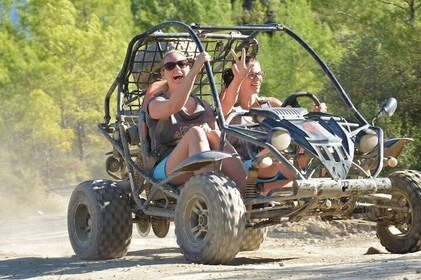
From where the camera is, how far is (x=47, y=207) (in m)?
24.0

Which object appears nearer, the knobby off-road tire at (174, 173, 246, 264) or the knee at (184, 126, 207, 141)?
the knobby off-road tire at (174, 173, 246, 264)

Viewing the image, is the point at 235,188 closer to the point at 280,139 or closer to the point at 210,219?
the point at 210,219

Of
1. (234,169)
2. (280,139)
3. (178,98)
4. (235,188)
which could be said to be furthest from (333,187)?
(178,98)

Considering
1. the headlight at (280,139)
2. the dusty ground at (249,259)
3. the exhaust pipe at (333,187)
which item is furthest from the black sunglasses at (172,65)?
the exhaust pipe at (333,187)

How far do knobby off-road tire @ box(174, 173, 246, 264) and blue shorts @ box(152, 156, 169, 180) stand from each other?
2.06 ft

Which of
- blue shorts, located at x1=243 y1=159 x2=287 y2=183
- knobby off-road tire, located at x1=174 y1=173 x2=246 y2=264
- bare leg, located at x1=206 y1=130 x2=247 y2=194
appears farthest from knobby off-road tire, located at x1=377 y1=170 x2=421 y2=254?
knobby off-road tire, located at x1=174 y1=173 x2=246 y2=264

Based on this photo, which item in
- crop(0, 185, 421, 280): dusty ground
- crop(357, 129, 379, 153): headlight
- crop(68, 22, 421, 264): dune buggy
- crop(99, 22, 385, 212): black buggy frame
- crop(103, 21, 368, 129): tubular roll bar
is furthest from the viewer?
crop(99, 22, 385, 212): black buggy frame

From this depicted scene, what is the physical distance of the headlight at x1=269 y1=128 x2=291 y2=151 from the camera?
812 cm

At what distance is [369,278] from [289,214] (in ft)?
6.30

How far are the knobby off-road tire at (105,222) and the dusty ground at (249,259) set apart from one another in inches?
6.5

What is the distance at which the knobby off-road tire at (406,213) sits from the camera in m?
9.04

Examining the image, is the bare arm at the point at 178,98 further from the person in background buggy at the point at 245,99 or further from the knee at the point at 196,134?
the person in background buggy at the point at 245,99

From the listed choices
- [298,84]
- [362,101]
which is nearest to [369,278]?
[362,101]

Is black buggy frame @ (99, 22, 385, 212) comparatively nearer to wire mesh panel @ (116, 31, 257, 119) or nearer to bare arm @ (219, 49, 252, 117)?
wire mesh panel @ (116, 31, 257, 119)
